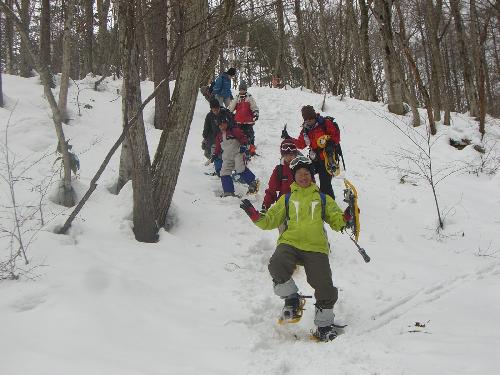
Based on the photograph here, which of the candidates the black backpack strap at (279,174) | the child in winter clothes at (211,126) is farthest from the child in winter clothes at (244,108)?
the black backpack strap at (279,174)

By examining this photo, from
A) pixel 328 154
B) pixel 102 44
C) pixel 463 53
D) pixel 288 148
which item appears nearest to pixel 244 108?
pixel 328 154

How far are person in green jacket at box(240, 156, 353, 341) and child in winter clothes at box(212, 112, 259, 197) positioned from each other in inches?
135

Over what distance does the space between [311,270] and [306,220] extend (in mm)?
474

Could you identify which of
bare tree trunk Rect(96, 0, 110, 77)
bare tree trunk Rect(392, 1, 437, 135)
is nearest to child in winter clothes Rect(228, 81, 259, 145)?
bare tree trunk Rect(392, 1, 437, 135)

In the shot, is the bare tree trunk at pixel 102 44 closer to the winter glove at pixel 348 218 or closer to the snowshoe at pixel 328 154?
the snowshoe at pixel 328 154

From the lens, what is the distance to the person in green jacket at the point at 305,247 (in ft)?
12.8

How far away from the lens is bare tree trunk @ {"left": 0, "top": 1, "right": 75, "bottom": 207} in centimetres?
492

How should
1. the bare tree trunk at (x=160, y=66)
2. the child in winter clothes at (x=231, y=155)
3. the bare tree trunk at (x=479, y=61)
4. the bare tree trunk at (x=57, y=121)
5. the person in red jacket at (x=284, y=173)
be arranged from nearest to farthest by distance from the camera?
the bare tree trunk at (x=57, y=121) < the person in red jacket at (x=284, y=173) < the child in winter clothes at (x=231, y=155) < the bare tree trunk at (x=160, y=66) < the bare tree trunk at (x=479, y=61)

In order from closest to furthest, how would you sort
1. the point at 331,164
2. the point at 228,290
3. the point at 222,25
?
the point at 228,290 → the point at 222,25 → the point at 331,164

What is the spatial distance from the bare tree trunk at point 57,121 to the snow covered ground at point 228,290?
9.1 inches

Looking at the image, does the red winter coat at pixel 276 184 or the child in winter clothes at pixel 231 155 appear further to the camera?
the child in winter clothes at pixel 231 155

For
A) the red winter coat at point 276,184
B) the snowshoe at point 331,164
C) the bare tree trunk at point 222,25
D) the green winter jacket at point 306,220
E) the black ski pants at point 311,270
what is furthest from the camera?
the snowshoe at point 331,164

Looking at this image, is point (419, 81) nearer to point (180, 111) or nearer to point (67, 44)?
point (180, 111)

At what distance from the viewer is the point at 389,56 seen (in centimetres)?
1298
